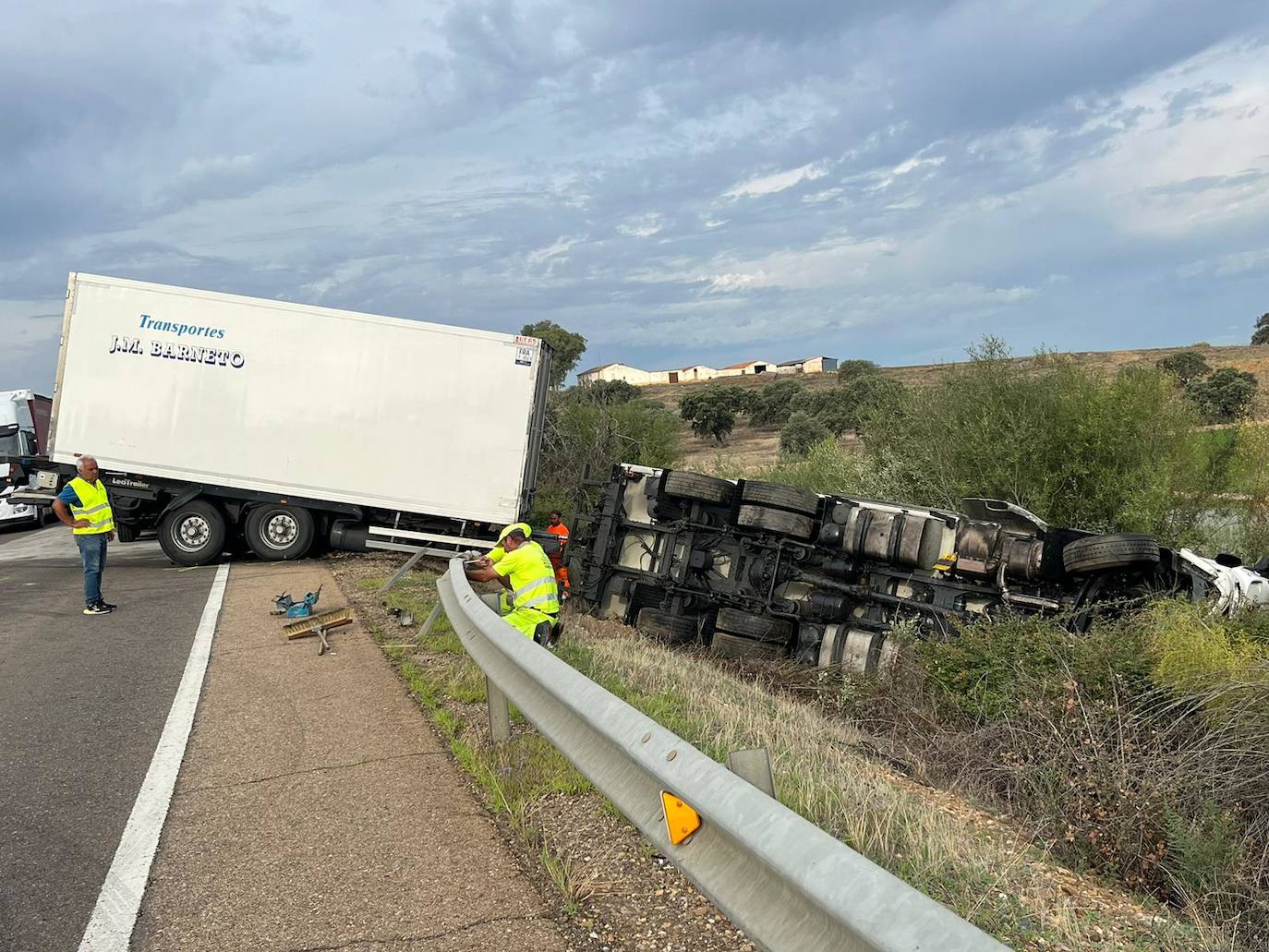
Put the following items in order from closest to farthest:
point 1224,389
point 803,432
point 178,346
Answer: point 178,346 → point 1224,389 → point 803,432

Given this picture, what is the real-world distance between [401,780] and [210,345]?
41.6 feet

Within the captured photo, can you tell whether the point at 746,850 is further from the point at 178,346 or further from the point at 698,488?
the point at 178,346

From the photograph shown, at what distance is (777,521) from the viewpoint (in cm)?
1166

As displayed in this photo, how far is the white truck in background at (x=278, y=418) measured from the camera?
1547 centimetres

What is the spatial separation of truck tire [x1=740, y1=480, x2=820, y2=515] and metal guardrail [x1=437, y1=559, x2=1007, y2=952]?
8.34 m

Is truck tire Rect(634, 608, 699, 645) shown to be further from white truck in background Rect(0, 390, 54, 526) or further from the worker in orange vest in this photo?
white truck in background Rect(0, 390, 54, 526)

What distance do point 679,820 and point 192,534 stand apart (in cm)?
1475

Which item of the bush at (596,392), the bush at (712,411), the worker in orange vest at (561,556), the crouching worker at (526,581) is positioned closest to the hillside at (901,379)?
the bush at (712,411)

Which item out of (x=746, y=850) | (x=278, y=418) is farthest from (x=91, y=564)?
(x=746, y=850)

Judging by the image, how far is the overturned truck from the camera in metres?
10.1

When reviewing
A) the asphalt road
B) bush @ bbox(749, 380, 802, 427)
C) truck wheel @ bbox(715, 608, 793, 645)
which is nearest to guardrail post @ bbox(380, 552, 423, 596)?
the asphalt road

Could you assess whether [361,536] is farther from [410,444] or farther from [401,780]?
[401,780]

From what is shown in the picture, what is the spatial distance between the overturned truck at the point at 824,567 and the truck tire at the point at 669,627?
0.5 inches

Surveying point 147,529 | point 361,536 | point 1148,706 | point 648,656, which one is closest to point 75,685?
point 648,656
